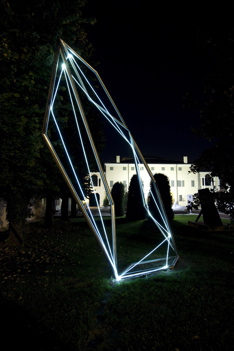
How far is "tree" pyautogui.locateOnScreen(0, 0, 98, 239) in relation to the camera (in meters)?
8.26

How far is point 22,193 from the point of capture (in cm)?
1128

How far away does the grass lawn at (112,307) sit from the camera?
3.56 m

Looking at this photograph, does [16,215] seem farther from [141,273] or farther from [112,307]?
[112,307]

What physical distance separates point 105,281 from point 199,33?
7.75 meters

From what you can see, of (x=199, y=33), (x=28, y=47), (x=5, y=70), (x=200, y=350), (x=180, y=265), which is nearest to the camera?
(x=200, y=350)

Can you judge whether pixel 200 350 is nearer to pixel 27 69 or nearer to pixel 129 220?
pixel 27 69

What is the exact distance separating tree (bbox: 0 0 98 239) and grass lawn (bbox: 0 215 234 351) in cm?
341

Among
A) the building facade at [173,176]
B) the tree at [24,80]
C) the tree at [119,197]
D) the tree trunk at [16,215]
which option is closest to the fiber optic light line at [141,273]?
the tree at [24,80]

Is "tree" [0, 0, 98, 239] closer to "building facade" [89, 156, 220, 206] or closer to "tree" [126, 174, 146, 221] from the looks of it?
"tree" [126, 174, 146, 221]

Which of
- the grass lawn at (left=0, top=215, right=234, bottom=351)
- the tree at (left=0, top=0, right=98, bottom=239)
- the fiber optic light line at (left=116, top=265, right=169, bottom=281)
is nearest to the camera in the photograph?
the grass lawn at (left=0, top=215, right=234, bottom=351)

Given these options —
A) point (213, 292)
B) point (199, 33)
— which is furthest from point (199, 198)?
point (199, 33)

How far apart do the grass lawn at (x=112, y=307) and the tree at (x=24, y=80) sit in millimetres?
3408

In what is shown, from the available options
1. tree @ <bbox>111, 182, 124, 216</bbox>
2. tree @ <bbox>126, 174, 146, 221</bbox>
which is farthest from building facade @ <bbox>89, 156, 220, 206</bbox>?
tree @ <bbox>126, 174, 146, 221</bbox>

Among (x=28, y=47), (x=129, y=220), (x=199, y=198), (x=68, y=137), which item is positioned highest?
(x=28, y=47)
